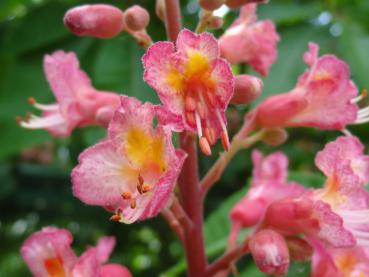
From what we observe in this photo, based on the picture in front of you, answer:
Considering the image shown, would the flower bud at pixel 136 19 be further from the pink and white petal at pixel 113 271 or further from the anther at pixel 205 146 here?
the pink and white petal at pixel 113 271

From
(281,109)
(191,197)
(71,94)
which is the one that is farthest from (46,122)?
(281,109)

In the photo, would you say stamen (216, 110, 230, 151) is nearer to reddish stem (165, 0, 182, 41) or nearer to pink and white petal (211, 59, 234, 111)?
pink and white petal (211, 59, 234, 111)

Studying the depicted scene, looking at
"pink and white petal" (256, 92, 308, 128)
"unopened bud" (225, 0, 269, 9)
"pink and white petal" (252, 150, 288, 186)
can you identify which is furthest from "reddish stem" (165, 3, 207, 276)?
"pink and white petal" (252, 150, 288, 186)

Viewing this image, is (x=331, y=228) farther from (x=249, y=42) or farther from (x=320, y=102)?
(x=249, y=42)

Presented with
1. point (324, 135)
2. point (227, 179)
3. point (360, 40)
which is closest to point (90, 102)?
point (360, 40)

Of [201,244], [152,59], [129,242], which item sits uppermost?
[152,59]

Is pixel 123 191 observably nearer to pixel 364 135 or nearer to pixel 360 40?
pixel 360 40

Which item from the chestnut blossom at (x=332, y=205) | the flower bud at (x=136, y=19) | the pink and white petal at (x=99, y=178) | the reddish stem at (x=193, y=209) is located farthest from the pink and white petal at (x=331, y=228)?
the flower bud at (x=136, y=19)
